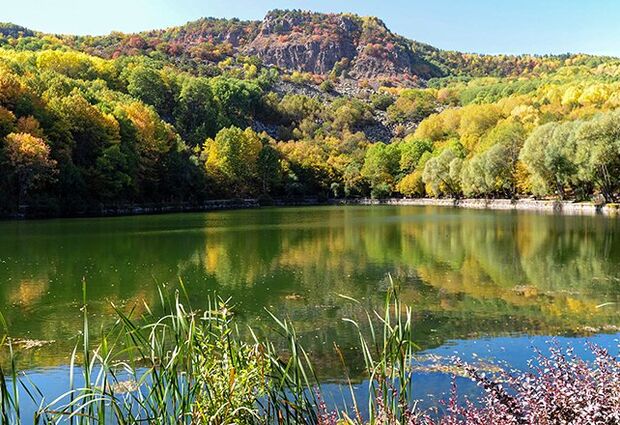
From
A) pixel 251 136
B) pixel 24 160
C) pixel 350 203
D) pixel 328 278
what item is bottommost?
pixel 350 203

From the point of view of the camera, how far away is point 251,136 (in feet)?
284

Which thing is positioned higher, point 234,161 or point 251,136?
point 251,136

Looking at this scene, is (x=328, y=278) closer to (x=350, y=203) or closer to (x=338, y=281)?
(x=338, y=281)

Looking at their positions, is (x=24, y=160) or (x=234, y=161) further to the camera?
(x=234, y=161)

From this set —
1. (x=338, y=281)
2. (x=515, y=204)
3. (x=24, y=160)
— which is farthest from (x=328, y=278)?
(x=515, y=204)

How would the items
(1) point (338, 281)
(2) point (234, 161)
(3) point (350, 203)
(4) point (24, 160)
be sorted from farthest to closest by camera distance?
(3) point (350, 203), (2) point (234, 161), (4) point (24, 160), (1) point (338, 281)

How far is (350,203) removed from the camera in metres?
87.2

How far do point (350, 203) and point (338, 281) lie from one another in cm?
7106

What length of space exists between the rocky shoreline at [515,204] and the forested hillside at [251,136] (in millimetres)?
1972

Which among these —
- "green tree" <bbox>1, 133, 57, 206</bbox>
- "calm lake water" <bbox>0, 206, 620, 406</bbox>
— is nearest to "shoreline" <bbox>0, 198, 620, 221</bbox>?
"green tree" <bbox>1, 133, 57, 206</bbox>

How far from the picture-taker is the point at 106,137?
5719 centimetres

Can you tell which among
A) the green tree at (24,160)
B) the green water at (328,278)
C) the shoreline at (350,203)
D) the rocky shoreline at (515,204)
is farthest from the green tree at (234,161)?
the green water at (328,278)

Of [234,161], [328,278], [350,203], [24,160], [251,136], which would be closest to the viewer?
[328,278]

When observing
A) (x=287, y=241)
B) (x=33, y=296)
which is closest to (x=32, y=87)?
(x=287, y=241)
